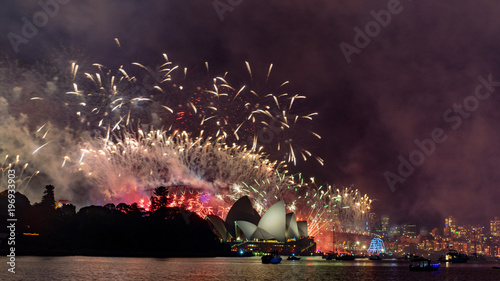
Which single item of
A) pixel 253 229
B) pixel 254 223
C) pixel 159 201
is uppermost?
pixel 159 201

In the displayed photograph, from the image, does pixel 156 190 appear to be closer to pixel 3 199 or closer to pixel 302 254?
pixel 3 199

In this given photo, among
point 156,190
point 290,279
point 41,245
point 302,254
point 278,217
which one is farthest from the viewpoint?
point 302,254

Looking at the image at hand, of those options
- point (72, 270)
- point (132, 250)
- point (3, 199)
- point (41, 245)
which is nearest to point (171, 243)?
point (132, 250)

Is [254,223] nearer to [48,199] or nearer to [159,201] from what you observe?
[159,201]

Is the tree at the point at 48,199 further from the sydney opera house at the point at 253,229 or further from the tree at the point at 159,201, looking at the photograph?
the sydney opera house at the point at 253,229

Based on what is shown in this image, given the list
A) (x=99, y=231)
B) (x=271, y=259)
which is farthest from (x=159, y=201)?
(x=271, y=259)

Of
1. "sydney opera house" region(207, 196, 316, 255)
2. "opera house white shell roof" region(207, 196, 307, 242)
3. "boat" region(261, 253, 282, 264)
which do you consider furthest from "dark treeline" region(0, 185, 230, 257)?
"sydney opera house" region(207, 196, 316, 255)
